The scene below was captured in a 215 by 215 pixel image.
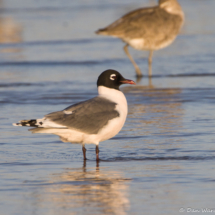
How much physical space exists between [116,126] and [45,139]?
4.67 feet

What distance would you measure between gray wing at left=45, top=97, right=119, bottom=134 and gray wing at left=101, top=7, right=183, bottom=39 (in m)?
7.33

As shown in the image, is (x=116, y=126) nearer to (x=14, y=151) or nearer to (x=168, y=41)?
(x=14, y=151)

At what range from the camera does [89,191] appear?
5.47 meters

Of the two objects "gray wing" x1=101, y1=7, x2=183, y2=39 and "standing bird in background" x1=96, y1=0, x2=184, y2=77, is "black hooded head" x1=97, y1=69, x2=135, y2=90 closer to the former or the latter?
"standing bird in background" x1=96, y1=0, x2=184, y2=77

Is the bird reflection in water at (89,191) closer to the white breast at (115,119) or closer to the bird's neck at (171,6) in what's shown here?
the white breast at (115,119)

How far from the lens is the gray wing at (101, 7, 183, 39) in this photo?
13898 mm

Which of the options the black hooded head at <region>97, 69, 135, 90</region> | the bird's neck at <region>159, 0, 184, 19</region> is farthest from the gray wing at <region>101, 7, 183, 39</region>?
the black hooded head at <region>97, 69, 135, 90</region>

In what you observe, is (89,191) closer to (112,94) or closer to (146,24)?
(112,94)

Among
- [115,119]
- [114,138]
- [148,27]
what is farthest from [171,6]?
[115,119]

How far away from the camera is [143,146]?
721cm

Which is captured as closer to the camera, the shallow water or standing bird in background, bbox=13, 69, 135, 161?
the shallow water

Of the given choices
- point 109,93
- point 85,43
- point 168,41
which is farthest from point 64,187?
point 85,43

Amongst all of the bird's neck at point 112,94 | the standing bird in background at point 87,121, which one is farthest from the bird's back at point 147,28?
the standing bird in background at point 87,121

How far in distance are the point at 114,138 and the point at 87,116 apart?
1216 mm
